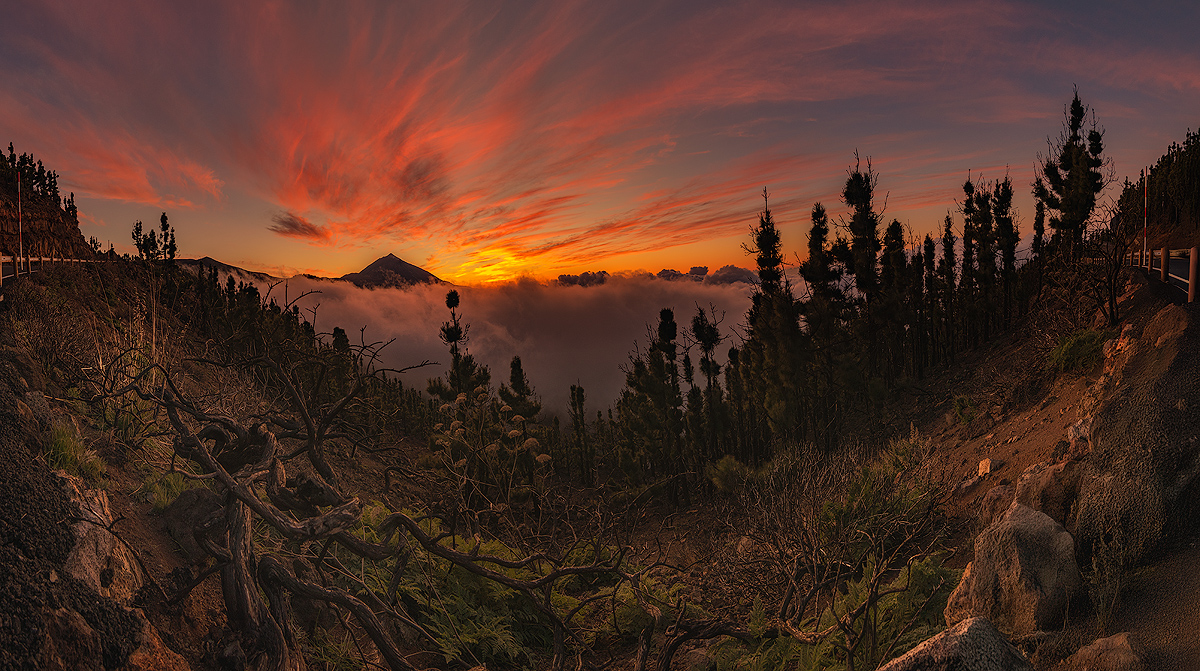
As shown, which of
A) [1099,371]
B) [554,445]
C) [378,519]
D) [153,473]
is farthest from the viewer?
[554,445]

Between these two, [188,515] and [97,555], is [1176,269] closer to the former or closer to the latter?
[188,515]

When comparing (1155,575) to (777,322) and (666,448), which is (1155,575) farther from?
(666,448)

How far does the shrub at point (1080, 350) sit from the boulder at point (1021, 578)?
26.2 feet

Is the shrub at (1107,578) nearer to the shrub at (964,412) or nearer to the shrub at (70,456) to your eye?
the shrub at (70,456)

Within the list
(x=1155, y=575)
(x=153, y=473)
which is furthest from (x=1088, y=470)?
(x=153, y=473)

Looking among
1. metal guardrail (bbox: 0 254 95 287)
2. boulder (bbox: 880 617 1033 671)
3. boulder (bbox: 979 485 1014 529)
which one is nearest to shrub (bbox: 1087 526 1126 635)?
boulder (bbox: 880 617 1033 671)

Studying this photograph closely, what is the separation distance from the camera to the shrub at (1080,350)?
10.9 meters

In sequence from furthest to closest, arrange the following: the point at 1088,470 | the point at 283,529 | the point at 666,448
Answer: the point at 666,448 → the point at 1088,470 → the point at 283,529

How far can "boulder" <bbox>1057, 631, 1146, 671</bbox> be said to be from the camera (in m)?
3.82

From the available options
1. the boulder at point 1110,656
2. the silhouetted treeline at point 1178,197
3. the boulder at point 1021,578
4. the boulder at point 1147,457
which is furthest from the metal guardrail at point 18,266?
the silhouetted treeline at point 1178,197

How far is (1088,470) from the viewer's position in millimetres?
5727

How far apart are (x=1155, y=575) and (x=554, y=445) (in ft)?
203

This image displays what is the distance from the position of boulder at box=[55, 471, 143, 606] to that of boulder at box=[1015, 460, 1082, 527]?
7.88 m

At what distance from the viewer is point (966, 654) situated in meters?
3.14
